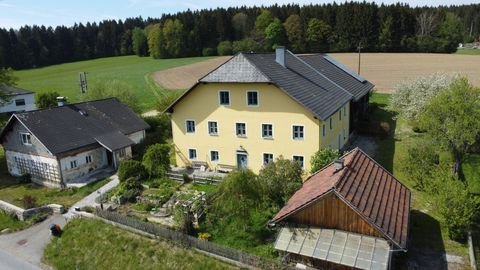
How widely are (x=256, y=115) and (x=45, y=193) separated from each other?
17207mm

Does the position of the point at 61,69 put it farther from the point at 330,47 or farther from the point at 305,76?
the point at 305,76

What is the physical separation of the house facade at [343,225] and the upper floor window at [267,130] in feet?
33.5

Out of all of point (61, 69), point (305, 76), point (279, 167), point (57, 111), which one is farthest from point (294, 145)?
point (61, 69)

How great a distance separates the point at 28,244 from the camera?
2331 cm

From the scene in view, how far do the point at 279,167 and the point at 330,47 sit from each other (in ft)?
313

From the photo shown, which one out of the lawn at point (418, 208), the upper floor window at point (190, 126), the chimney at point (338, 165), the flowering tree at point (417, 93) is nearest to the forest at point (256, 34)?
the flowering tree at point (417, 93)

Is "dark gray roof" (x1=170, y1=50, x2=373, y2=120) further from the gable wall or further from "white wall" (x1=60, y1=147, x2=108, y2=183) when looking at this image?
the gable wall

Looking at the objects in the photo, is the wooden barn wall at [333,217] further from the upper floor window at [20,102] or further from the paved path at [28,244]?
the upper floor window at [20,102]

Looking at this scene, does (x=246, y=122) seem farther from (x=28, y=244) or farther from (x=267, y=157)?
(x=28, y=244)

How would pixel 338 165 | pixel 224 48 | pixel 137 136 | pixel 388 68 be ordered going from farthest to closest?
pixel 224 48
pixel 388 68
pixel 137 136
pixel 338 165

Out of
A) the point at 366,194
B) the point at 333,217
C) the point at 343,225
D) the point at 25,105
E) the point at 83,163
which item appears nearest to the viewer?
the point at 343,225

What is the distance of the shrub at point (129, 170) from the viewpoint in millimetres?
29303

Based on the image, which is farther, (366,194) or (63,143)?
(63,143)

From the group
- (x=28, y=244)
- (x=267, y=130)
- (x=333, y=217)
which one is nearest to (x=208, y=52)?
(x=267, y=130)
